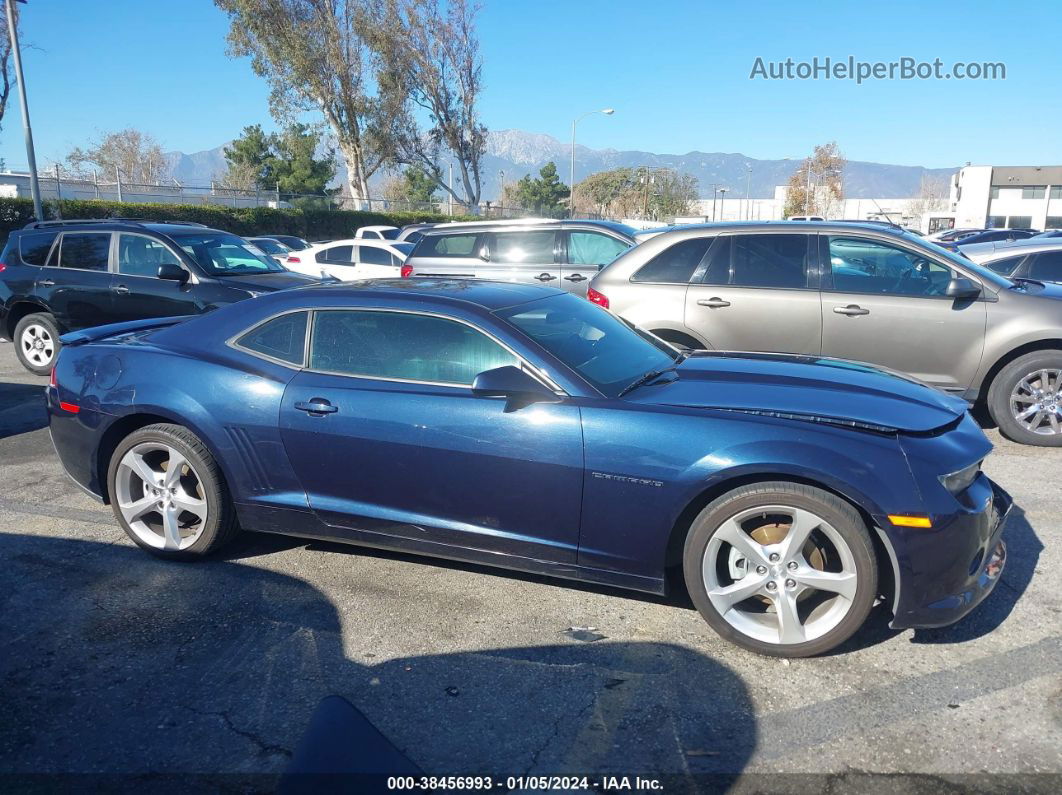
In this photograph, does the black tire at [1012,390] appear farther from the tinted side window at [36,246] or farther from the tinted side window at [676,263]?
the tinted side window at [36,246]

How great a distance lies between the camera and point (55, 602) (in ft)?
12.4

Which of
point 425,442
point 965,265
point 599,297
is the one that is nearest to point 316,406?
point 425,442

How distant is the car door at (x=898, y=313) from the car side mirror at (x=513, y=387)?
12.5ft

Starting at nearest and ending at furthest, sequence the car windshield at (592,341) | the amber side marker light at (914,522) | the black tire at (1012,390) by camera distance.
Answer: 1. the amber side marker light at (914,522)
2. the car windshield at (592,341)
3. the black tire at (1012,390)

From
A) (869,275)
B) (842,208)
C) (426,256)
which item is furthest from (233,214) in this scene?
(842,208)

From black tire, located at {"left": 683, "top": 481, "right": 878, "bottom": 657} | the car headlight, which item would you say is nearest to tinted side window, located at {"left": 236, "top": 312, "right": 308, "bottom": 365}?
black tire, located at {"left": 683, "top": 481, "right": 878, "bottom": 657}

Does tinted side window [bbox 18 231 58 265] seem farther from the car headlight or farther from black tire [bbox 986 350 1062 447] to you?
black tire [bbox 986 350 1062 447]

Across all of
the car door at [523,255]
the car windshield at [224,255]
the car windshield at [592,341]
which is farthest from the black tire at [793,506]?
the car windshield at [224,255]

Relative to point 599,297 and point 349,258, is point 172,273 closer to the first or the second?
point 599,297

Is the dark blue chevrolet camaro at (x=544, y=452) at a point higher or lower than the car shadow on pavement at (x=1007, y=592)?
higher

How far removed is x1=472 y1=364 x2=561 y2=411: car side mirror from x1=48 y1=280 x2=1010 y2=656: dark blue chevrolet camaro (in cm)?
1

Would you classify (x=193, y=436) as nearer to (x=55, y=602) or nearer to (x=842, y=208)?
(x=55, y=602)

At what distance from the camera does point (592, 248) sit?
9.81 m

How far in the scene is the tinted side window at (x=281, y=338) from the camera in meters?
4.06
